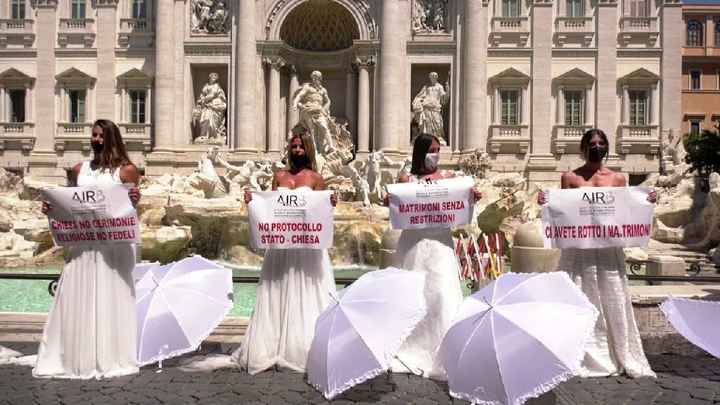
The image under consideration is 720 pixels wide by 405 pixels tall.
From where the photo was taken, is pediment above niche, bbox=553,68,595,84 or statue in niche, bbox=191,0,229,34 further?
statue in niche, bbox=191,0,229,34

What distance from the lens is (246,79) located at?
960 inches

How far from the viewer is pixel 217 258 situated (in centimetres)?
1600

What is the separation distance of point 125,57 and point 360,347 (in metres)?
25.4

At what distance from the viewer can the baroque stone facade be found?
2439cm

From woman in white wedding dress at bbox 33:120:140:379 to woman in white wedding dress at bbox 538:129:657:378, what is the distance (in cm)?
397

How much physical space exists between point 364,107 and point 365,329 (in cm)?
2100

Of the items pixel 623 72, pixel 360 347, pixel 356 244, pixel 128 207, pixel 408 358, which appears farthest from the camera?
pixel 623 72

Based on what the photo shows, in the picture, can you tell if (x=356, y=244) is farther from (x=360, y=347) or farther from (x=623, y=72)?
(x=623, y=72)

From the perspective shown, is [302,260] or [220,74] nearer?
[302,260]

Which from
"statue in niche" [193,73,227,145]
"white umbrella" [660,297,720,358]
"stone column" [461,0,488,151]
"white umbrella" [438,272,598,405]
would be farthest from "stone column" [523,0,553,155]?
"white umbrella" [438,272,598,405]

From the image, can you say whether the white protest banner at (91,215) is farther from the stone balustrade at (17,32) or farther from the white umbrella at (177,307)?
the stone balustrade at (17,32)

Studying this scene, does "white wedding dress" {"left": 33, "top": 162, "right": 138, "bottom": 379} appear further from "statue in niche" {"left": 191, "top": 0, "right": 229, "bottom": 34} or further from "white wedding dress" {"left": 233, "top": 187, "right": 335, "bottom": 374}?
"statue in niche" {"left": 191, "top": 0, "right": 229, "bottom": 34}

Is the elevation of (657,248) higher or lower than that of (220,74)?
lower

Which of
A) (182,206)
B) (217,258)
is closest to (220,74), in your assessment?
(182,206)
